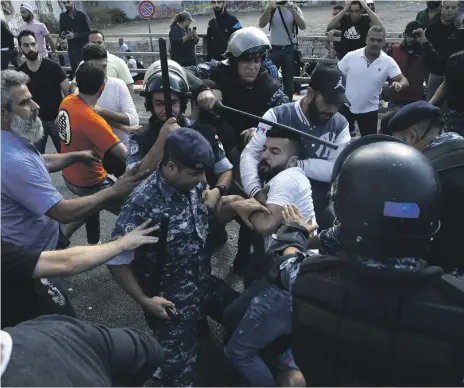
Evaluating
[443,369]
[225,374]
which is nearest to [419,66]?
[225,374]

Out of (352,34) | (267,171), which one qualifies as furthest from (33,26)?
(267,171)

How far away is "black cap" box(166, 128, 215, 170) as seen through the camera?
249cm

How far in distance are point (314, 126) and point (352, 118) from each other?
251 centimetres

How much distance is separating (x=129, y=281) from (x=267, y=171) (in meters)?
1.08

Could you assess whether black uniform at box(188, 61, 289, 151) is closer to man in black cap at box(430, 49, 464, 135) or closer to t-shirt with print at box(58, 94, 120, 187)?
t-shirt with print at box(58, 94, 120, 187)

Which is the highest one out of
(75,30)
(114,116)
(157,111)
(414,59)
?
(75,30)

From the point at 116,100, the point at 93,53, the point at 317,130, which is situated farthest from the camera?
the point at 93,53

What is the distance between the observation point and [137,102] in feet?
31.3

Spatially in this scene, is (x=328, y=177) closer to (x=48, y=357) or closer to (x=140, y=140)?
(x=140, y=140)

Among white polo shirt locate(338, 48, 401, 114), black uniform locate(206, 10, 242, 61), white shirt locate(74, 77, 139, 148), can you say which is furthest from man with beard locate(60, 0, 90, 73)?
white polo shirt locate(338, 48, 401, 114)

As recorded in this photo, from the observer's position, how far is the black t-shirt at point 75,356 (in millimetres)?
1378

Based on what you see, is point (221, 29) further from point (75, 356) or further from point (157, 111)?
point (75, 356)

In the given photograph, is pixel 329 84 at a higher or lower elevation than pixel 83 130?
higher

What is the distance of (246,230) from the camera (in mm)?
4141
